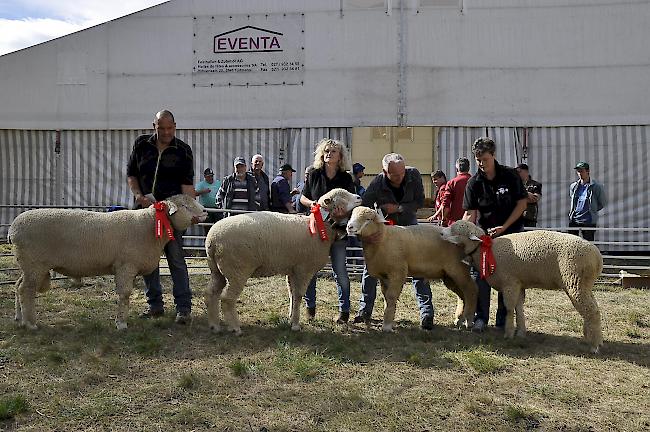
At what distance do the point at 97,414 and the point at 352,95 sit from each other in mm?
9827

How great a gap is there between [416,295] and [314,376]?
2.24 metres

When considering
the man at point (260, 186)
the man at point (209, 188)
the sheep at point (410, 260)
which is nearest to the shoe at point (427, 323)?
the sheep at point (410, 260)

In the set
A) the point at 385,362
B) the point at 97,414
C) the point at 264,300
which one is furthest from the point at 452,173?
the point at 97,414

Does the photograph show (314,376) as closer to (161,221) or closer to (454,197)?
(161,221)

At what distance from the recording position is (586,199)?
10562 millimetres

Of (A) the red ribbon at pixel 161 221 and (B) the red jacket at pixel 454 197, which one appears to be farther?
(B) the red jacket at pixel 454 197

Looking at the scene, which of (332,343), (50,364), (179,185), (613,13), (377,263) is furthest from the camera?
(613,13)

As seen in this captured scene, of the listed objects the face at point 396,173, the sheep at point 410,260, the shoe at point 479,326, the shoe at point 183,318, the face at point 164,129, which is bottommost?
the shoe at point 479,326

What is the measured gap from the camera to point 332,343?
5652 millimetres

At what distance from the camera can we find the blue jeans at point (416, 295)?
6457mm

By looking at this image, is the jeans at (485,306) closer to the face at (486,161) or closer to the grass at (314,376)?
the grass at (314,376)

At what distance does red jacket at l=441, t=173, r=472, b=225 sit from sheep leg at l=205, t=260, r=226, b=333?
3628 mm

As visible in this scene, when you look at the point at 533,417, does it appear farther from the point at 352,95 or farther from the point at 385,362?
the point at 352,95

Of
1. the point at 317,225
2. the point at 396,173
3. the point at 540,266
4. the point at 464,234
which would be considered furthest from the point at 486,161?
the point at 317,225
